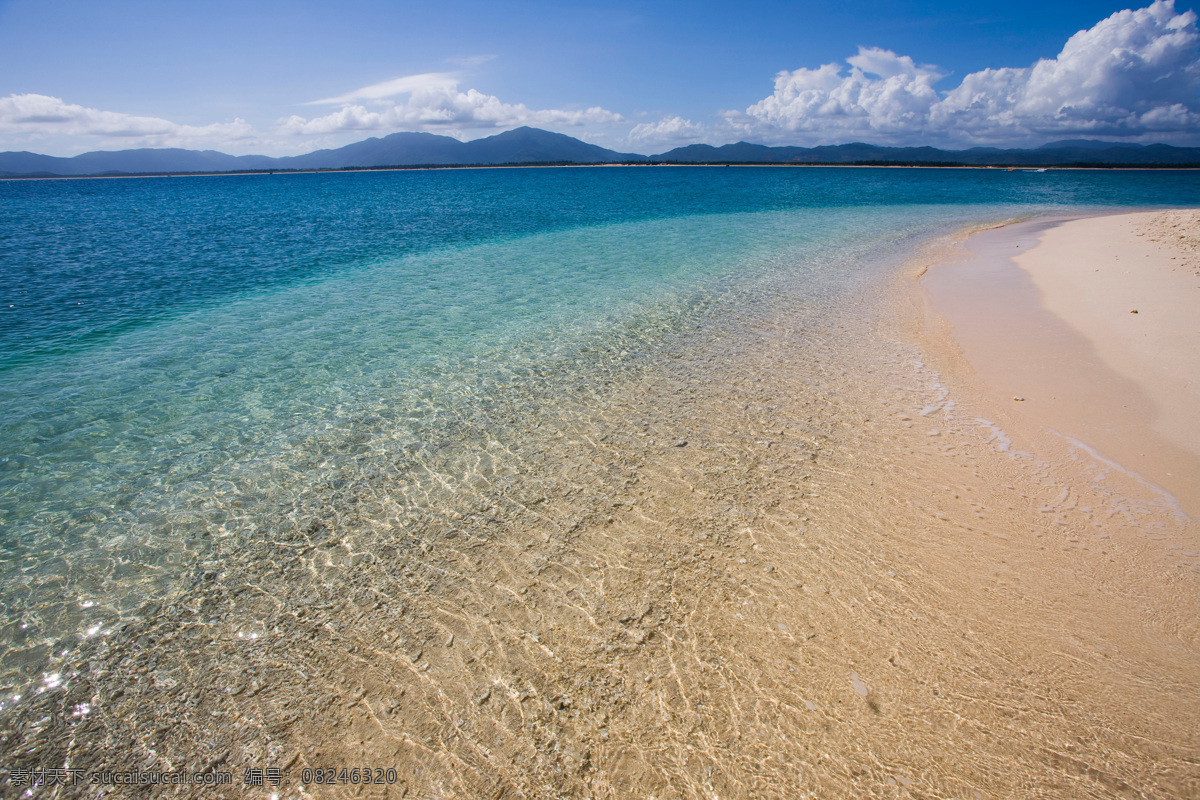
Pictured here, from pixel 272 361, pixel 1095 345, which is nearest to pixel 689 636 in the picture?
pixel 272 361

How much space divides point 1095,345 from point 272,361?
16.1 metres

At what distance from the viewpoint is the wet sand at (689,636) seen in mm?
3238

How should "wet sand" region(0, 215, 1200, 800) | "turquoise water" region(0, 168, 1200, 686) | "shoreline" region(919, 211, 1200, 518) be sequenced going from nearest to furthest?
"wet sand" region(0, 215, 1200, 800) < "turquoise water" region(0, 168, 1200, 686) < "shoreline" region(919, 211, 1200, 518)

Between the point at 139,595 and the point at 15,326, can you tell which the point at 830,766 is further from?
the point at 15,326

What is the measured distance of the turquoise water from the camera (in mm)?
5547

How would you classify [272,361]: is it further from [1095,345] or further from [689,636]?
[1095,345]

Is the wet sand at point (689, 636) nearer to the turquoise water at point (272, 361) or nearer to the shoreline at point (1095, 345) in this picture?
the shoreline at point (1095, 345)

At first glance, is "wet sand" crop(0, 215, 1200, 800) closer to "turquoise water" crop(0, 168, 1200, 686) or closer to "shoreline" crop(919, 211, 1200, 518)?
"shoreline" crop(919, 211, 1200, 518)

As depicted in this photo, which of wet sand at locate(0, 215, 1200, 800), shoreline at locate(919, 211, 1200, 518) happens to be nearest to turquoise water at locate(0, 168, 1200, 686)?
wet sand at locate(0, 215, 1200, 800)

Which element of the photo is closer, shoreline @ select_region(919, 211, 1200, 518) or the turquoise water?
the turquoise water

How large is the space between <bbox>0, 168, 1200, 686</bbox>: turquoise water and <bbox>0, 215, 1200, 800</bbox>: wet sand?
2.94ft

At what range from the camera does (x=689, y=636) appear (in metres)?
4.10

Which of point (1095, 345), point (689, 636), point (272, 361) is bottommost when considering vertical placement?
point (689, 636)

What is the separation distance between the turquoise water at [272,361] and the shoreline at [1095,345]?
3412mm
